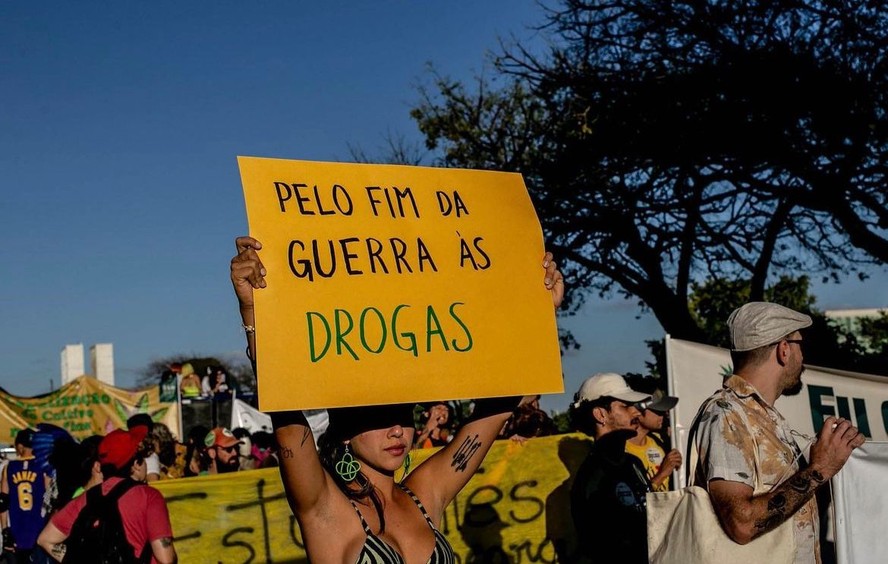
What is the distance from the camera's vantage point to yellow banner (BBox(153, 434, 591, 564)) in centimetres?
700

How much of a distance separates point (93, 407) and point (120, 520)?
1588 centimetres

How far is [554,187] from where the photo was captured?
15875mm

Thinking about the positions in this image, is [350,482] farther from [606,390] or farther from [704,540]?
[606,390]

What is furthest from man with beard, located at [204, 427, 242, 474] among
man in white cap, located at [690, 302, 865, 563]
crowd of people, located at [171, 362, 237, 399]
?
crowd of people, located at [171, 362, 237, 399]

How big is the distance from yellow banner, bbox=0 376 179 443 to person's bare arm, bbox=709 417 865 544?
17279 millimetres

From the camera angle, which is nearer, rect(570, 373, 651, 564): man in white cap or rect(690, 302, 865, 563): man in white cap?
rect(690, 302, 865, 563): man in white cap

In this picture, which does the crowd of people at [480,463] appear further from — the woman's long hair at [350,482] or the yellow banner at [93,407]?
the yellow banner at [93,407]

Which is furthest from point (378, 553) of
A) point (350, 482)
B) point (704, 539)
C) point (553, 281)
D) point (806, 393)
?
point (806, 393)

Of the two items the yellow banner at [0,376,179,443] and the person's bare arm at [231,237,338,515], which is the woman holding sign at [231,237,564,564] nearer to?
the person's bare arm at [231,237,338,515]

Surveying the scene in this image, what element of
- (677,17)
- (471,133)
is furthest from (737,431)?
(471,133)

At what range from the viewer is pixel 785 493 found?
3496 mm

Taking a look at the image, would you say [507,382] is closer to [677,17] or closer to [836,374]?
[836,374]

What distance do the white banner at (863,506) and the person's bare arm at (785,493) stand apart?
857mm

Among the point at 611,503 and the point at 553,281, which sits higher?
the point at 553,281
